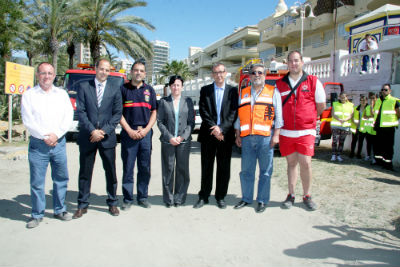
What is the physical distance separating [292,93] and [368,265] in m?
2.47

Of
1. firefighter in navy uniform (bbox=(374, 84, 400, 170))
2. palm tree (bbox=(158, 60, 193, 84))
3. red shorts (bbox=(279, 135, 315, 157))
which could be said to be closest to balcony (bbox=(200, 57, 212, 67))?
palm tree (bbox=(158, 60, 193, 84))

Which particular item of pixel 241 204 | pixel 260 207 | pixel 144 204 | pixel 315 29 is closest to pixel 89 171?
pixel 144 204

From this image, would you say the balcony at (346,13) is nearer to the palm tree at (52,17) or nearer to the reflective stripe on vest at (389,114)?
the palm tree at (52,17)

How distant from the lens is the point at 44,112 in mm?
3967

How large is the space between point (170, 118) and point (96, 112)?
3.46ft

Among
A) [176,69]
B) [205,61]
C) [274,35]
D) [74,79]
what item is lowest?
[74,79]

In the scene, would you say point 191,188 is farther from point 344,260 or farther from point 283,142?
point 344,260

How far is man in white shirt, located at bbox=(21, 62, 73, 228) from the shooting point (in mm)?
3922

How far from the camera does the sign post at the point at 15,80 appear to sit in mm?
9922

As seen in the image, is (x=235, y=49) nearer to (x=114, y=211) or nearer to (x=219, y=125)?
(x=219, y=125)

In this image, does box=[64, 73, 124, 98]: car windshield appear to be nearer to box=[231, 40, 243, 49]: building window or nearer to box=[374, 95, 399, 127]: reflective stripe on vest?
box=[374, 95, 399, 127]: reflective stripe on vest

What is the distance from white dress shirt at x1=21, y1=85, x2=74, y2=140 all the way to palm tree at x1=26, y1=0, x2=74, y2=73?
14595 millimetres

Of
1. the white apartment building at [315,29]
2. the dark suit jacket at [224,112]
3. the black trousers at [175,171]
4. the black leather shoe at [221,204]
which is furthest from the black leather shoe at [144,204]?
the white apartment building at [315,29]

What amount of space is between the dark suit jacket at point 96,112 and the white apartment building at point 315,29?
73.1ft
